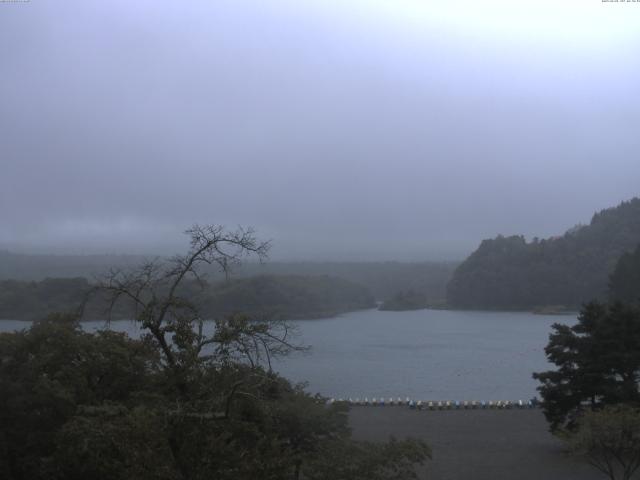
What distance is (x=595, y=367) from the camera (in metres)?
16.2

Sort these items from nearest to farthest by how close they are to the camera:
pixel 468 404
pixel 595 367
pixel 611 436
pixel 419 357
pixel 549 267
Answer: pixel 611 436, pixel 595 367, pixel 468 404, pixel 419 357, pixel 549 267

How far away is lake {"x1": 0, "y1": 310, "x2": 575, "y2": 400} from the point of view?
26750 millimetres

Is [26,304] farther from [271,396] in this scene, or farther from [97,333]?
[271,396]

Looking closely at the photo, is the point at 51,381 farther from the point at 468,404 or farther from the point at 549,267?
the point at 549,267

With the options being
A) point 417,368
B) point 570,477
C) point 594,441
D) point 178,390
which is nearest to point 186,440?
point 178,390

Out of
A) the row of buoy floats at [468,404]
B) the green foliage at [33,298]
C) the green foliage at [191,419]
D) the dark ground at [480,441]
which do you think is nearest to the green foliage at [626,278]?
the row of buoy floats at [468,404]

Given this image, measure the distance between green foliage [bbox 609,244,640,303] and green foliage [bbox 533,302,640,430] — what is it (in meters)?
26.1

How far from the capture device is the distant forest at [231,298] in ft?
36.2

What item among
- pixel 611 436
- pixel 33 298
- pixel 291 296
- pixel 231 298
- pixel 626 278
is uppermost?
pixel 626 278

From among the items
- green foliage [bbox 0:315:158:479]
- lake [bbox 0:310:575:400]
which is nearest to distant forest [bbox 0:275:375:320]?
green foliage [bbox 0:315:158:479]

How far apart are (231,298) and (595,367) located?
12.1 meters

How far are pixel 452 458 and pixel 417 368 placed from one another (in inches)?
683

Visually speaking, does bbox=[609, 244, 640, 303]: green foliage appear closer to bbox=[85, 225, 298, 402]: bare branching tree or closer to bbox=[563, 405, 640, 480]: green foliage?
bbox=[563, 405, 640, 480]: green foliage

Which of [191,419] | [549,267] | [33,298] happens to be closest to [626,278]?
[549,267]
